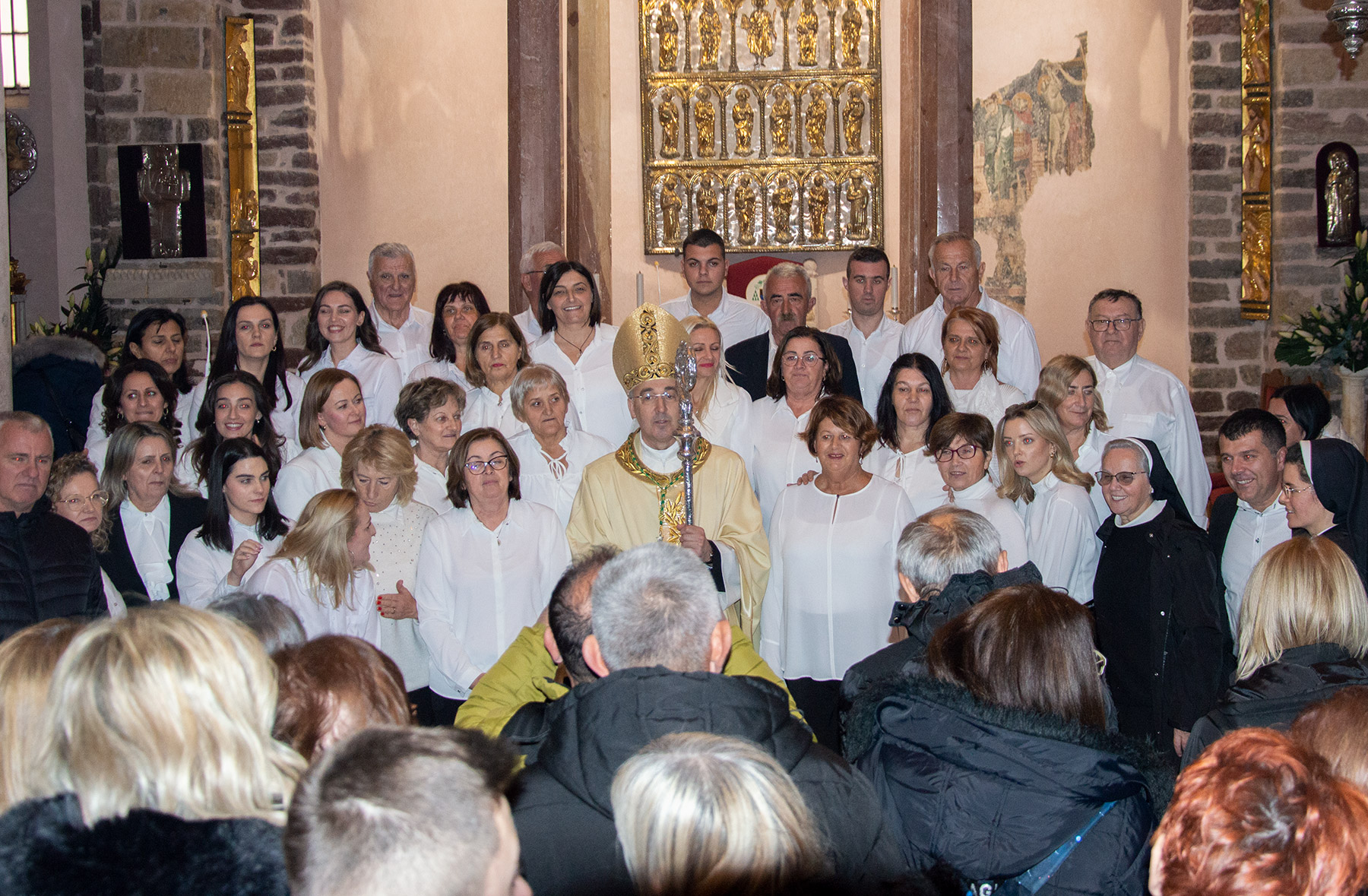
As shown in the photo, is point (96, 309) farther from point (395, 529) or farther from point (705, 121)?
point (395, 529)

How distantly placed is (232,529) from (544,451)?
3.91 feet

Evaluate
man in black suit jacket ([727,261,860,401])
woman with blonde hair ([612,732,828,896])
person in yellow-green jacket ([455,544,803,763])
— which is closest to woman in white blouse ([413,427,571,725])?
person in yellow-green jacket ([455,544,803,763])

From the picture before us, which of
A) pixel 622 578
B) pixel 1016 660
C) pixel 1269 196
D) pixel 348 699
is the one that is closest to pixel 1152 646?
pixel 1016 660

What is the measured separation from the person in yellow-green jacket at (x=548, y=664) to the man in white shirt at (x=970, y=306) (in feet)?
11.8

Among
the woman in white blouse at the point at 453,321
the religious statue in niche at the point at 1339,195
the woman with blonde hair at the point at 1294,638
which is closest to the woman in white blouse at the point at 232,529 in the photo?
the woman in white blouse at the point at 453,321

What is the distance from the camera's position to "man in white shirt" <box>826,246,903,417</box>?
20.1 feet

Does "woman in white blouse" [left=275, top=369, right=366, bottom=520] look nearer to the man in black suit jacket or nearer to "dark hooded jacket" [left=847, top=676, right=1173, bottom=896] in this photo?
the man in black suit jacket

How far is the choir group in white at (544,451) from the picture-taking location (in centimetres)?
411

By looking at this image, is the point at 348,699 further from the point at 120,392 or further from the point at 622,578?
the point at 120,392

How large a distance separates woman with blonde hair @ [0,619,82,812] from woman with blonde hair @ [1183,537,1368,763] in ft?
6.75

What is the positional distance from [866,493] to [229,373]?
2541 mm

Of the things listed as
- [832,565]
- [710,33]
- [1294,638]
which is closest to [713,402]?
[832,565]

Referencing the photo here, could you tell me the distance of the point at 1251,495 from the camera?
4.22 m

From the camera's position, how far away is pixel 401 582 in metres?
4.11
